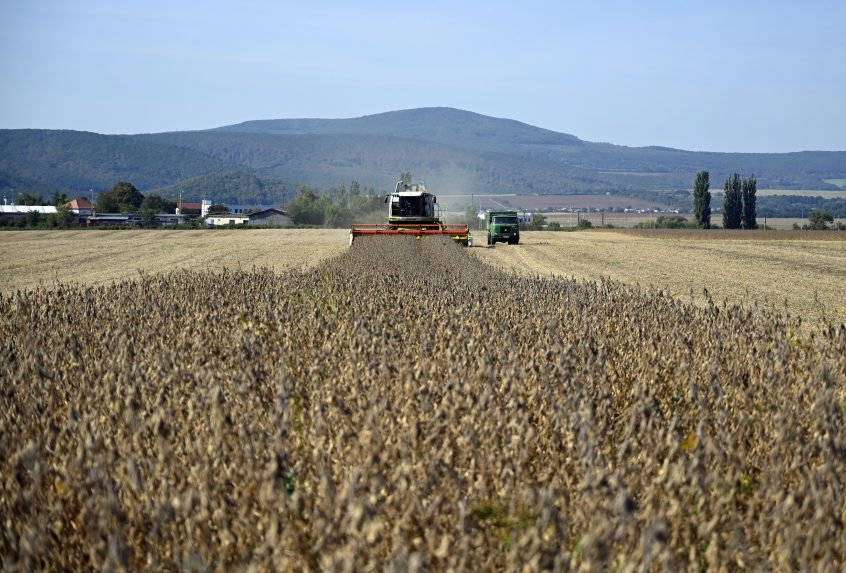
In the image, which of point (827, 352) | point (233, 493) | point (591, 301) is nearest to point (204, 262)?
point (591, 301)

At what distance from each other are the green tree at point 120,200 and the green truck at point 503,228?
313 feet

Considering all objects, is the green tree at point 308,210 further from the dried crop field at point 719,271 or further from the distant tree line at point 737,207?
the dried crop field at point 719,271

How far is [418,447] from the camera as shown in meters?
3.32

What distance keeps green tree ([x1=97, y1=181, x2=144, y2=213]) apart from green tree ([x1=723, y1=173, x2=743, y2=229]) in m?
75.8

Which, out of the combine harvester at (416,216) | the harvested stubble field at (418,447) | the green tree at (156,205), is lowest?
the harvested stubble field at (418,447)

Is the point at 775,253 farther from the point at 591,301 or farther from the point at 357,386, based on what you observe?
the point at 357,386

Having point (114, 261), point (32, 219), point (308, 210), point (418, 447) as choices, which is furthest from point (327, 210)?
point (418, 447)

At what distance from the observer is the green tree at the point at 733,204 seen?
3738 inches

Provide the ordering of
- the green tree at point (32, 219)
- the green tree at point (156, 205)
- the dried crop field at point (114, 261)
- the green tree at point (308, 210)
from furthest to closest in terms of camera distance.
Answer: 1. the green tree at point (156, 205)
2. the green tree at point (308, 210)
3. the green tree at point (32, 219)
4. the dried crop field at point (114, 261)

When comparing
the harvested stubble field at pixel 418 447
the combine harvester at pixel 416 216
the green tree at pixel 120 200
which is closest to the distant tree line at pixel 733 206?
the combine harvester at pixel 416 216

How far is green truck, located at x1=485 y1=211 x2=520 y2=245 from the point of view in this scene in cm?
4334

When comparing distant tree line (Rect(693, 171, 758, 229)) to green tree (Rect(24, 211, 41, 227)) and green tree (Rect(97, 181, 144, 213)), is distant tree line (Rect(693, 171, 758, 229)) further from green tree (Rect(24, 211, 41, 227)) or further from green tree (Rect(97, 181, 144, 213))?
green tree (Rect(97, 181, 144, 213))

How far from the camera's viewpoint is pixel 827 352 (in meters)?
5.82

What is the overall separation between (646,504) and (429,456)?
0.66 m
